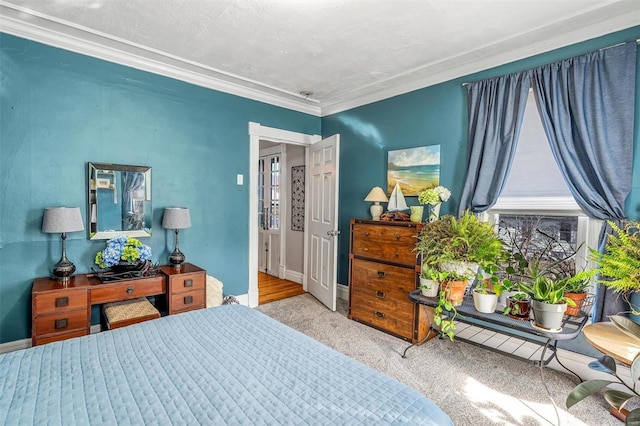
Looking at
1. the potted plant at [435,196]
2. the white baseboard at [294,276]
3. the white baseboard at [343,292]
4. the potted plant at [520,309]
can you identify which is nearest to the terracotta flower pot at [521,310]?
the potted plant at [520,309]

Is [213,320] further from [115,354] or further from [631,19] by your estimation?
[631,19]

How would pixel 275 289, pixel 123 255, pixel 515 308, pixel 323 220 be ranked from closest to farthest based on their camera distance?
pixel 515 308 < pixel 123 255 < pixel 323 220 < pixel 275 289

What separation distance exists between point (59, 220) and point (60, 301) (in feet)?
1.99

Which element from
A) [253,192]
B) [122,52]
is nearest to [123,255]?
[253,192]

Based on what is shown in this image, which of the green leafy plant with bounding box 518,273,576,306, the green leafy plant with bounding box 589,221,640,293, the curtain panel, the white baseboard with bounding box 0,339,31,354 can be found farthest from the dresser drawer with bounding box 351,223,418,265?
the white baseboard with bounding box 0,339,31,354

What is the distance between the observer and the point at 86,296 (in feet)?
8.20

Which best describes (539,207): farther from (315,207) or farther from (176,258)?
(176,258)

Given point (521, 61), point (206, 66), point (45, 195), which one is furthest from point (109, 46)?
point (521, 61)

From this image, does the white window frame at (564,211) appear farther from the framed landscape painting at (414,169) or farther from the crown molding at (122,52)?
the crown molding at (122,52)

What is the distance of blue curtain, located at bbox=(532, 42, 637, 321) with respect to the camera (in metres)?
2.20

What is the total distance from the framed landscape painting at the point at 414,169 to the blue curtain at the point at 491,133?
376 millimetres

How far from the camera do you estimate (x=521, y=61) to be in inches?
107

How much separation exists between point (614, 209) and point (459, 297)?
1188 mm

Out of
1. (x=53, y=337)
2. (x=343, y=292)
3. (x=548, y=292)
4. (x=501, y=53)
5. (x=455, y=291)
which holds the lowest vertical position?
(x=343, y=292)
